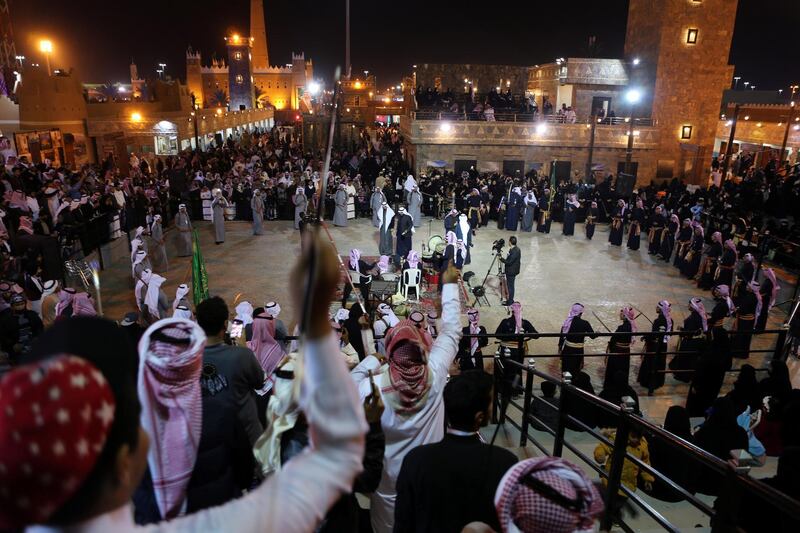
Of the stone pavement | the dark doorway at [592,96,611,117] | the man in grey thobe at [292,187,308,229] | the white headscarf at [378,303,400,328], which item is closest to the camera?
the white headscarf at [378,303,400,328]

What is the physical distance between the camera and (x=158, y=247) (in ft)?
39.4

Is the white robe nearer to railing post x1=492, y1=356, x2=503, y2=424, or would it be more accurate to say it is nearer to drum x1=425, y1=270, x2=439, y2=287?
railing post x1=492, y1=356, x2=503, y2=424

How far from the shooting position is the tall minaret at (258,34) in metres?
81.2

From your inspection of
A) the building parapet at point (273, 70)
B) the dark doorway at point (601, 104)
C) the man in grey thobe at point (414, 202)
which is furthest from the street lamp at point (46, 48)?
the building parapet at point (273, 70)

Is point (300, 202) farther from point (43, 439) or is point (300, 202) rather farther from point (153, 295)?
point (43, 439)

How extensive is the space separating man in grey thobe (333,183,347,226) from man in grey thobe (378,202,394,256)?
326cm

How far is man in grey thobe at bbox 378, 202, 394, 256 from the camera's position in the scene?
1304 centimetres

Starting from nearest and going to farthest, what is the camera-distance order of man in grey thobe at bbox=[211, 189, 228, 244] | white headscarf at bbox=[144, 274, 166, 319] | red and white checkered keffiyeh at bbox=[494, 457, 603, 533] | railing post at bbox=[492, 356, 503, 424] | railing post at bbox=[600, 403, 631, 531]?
red and white checkered keffiyeh at bbox=[494, 457, 603, 533]
railing post at bbox=[600, 403, 631, 531]
railing post at bbox=[492, 356, 503, 424]
white headscarf at bbox=[144, 274, 166, 319]
man in grey thobe at bbox=[211, 189, 228, 244]

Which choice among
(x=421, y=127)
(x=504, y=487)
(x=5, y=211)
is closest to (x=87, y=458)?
(x=504, y=487)

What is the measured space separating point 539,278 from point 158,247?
9.26 metres

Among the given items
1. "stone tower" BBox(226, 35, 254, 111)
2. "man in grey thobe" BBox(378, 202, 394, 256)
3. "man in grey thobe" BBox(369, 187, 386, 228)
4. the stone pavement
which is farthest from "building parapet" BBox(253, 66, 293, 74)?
"man in grey thobe" BBox(378, 202, 394, 256)

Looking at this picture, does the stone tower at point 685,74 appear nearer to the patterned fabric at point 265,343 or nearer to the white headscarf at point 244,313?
the white headscarf at point 244,313

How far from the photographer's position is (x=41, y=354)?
118 centimetres

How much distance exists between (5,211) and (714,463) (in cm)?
1232
